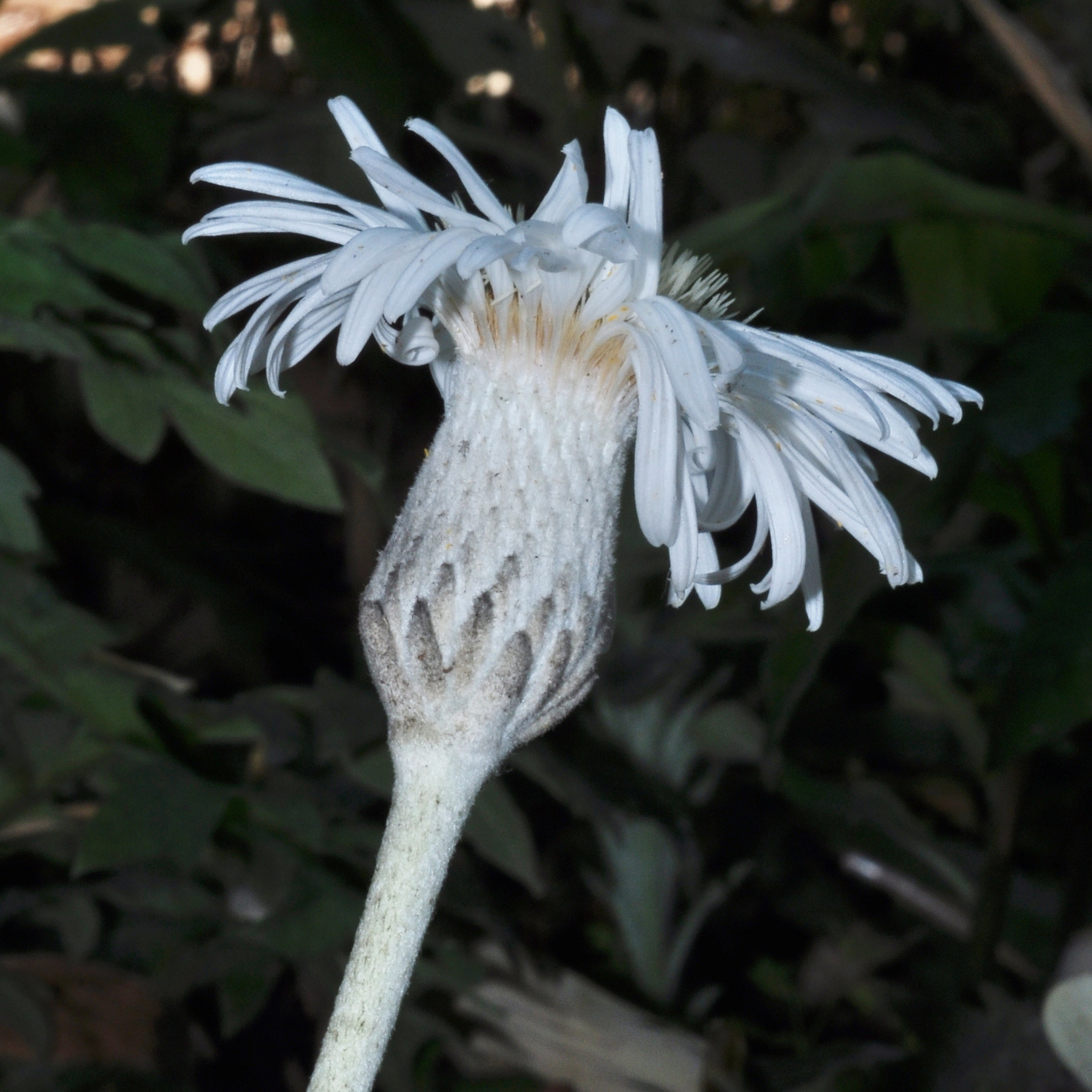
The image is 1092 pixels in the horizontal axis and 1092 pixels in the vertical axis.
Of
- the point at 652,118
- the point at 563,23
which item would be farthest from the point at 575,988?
the point at 652,118

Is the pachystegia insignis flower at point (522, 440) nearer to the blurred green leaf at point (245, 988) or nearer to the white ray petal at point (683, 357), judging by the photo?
the white ray petal at point (683, 357)

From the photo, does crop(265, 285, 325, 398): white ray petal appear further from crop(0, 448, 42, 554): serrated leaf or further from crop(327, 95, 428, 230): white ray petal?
crop(0, 448, 42, 554): serrated leaf

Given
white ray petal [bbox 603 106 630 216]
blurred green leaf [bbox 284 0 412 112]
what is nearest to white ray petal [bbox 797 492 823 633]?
white ray petal [bbox 603 106 630 216]

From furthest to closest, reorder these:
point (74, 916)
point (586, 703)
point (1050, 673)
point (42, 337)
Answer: point (586, 703), point (74, 916), point (1050, 673), point (42, 337)

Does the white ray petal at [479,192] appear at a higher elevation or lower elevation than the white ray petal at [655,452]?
higher

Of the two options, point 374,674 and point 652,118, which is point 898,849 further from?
point 652,118

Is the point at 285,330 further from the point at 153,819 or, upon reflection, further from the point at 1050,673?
the point at 1050,673

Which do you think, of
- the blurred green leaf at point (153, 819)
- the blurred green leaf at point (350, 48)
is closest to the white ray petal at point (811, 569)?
the blurred green leaf at point (153, 819)

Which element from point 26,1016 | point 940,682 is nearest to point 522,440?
point 26,1016
